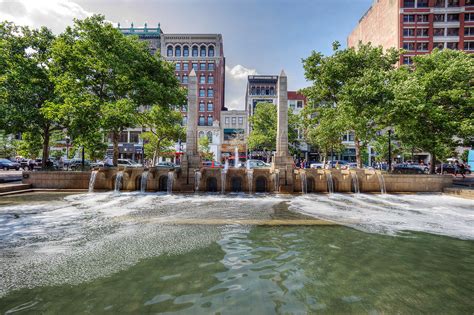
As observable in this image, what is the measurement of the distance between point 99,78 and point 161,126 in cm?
1045

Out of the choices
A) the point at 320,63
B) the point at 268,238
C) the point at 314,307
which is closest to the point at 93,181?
the point at 268,238

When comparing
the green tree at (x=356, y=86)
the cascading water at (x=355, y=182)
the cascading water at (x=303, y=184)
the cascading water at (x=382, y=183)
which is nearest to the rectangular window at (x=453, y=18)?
the green tree at (x=356, y=86)

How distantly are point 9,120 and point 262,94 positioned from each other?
5189 centimetres

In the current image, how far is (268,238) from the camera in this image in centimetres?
698

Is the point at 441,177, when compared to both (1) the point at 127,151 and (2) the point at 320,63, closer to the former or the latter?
(2) the point at 320,63

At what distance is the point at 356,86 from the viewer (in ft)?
61.9

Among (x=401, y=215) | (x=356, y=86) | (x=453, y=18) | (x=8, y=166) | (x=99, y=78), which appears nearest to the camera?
(x=401, y=215)

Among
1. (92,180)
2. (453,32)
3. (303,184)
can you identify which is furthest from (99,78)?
(453,32)

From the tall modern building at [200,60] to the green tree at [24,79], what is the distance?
35.1 metres

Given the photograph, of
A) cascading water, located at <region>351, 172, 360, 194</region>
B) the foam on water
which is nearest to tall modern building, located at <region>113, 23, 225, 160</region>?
cascading water, located at <region>351, 172, 360, 194</region>

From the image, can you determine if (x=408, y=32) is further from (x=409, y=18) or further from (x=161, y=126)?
(x=161, y=126)

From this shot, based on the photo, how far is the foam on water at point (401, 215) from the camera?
8297 millimetres

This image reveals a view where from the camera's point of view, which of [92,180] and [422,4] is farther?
[422,4]

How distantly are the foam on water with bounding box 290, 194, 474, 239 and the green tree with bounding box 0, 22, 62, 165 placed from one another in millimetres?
19715
